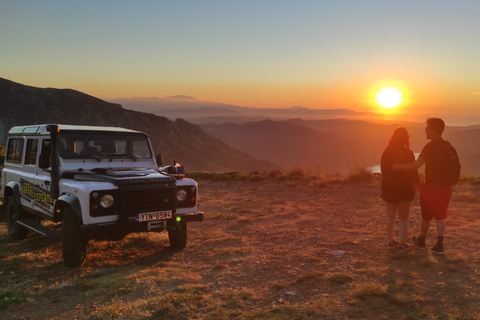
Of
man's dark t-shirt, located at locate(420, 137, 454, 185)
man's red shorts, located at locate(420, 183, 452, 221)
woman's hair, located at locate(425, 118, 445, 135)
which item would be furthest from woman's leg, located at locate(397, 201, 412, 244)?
woman's hair, located at locate(425, 118, 445, 135)

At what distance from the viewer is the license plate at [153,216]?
19.8 feet

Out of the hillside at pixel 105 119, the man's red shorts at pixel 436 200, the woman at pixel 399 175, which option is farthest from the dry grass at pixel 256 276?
the hillside at pixel 105 119

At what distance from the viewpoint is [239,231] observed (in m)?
9.40

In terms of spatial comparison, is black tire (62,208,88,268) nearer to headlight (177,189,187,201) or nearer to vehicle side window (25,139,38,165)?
headlight (177,189,187,201)

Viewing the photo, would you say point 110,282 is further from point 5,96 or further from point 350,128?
point 350,128

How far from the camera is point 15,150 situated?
860cm

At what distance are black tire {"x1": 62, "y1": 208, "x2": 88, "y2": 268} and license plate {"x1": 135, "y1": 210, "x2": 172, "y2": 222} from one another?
1026 mm

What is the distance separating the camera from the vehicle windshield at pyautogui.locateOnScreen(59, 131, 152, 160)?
7078 mm

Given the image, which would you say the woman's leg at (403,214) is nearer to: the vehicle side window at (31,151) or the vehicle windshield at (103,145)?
the vehicle windshield at (103,145)

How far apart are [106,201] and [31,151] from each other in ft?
9.85

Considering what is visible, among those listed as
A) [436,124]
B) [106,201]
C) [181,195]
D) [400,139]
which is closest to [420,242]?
[400,139]

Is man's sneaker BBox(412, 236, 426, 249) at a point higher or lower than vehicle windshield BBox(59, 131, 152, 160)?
lower

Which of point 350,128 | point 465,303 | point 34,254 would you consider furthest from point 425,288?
point 350,128

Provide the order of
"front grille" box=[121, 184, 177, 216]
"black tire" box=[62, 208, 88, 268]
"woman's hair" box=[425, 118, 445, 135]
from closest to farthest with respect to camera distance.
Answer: "front grille" box=[121, 184, 177, 216]
"black tire" box=[62, 208, 88, 268]
"woman's hair" box=[425, 118, 445, 135]
